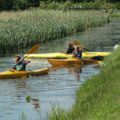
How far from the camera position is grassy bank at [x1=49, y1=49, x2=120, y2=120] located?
912cm

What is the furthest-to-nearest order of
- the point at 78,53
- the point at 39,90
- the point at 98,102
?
the point at 78,53 → the point at 39,90 → the point at 98,102

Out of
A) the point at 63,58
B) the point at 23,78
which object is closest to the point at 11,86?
the point at 23,78

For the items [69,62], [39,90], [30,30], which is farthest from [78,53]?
[30,30]

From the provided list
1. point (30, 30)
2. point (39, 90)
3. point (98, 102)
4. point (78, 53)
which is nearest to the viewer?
point (98, 102)

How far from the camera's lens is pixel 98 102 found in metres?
10.6

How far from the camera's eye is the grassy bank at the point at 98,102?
359 inches

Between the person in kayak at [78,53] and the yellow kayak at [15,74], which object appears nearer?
the yellow kayak at [15,74]

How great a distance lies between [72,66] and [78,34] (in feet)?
56.7

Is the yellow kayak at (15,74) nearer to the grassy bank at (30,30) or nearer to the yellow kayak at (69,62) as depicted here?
the yellow kayak at (69,62)

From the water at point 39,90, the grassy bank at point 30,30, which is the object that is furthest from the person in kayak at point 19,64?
the grassy bank at point 30,30

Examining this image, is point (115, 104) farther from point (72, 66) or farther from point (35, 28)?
point (35, 28)

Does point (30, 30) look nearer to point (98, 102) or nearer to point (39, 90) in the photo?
point (39, 90)

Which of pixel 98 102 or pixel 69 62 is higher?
pixel 98 102

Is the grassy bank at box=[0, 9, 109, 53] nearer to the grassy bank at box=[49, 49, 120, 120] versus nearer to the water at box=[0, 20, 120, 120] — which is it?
the water at box=[0, 20, 120, 120]
